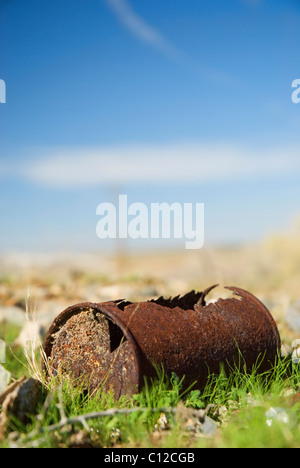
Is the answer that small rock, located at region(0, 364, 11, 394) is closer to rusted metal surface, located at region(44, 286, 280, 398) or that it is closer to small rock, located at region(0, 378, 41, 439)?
rusted metal surface, located at region(44, 286, 280, 398)

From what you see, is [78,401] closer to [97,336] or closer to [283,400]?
[97,336]

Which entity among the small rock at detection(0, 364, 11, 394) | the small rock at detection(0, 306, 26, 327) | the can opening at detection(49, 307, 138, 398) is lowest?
the small rock at detection(0, 364, 11, 394)

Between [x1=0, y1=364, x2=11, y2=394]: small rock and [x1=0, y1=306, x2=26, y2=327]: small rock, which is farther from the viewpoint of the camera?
[x1=0, y1=306, x2=26, y2=327]: small rock

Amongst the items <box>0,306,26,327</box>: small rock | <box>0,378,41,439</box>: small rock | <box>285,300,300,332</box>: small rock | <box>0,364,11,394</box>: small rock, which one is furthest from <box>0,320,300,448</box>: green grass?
<box>0,306,26,327</box>: small rock

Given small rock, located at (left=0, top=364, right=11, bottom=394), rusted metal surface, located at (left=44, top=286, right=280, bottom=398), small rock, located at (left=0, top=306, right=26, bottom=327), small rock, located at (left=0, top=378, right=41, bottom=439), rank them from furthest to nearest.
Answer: small rock, located at (left=0, top=306, right=26, bottom=327) → small rock, located at (left=0, top=364, right=11, bottom=394) → rusted metal surface, located at (left=44, top=286, right=280, bottom=398) → small rock, located at (left=0, top=378, right=41, bottom=439)

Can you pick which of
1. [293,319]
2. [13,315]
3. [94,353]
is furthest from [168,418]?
[13,315]

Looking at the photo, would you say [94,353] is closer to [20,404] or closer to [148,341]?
[148,341]

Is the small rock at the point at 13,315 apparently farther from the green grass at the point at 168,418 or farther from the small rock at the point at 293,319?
the green grass at the point at 168,418
